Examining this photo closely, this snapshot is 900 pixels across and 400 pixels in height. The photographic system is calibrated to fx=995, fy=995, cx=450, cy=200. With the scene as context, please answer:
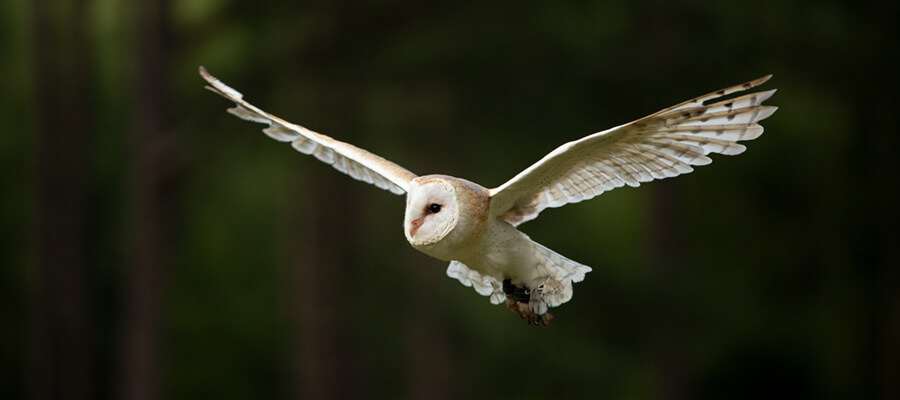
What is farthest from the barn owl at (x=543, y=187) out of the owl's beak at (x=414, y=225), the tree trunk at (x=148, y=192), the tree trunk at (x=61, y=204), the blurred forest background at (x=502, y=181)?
the tree trunk at (x=61, y=204)

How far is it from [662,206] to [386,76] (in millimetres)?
3002

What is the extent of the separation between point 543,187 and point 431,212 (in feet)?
1.47

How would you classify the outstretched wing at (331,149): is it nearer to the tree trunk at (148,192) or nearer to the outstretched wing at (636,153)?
the outstretched wing at (636,153)

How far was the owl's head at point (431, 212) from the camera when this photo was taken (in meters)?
2.57

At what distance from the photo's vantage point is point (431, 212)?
2645mm

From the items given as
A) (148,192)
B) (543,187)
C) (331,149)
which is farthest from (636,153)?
(148,192)

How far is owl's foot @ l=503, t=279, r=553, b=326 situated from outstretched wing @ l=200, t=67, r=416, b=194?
434 millimetres

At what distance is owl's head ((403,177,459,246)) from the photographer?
8.43 feet

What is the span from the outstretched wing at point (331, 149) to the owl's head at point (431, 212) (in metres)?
0.29

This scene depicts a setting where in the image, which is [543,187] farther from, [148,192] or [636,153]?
[148,192]

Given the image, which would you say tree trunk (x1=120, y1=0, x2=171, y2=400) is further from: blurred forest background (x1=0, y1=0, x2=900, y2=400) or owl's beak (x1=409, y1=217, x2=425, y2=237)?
owl's beak (x1=409, y1=217, x2=425, y2=237)

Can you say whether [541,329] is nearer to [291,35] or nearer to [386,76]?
[386,76]

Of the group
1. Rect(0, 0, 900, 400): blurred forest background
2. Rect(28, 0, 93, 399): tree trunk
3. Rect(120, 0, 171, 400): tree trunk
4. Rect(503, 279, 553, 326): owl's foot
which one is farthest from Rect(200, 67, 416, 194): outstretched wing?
Result: Rect(28, 0, 93, 399): tree trunk

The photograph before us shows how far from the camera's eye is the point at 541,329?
11289mm
